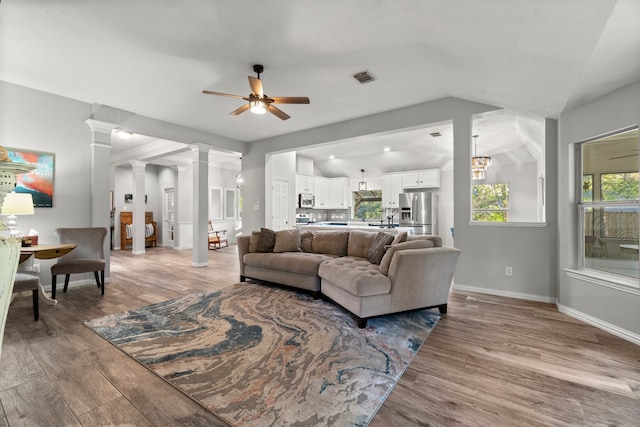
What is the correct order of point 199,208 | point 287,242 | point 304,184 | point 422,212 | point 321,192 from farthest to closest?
point 321,192 < point 304,184 < point 422,212 < point 199,208 < point 287,242

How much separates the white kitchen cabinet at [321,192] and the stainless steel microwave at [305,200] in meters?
0.32

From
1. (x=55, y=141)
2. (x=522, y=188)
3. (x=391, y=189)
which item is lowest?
(x=522, y=188)

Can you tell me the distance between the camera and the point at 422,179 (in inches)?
309

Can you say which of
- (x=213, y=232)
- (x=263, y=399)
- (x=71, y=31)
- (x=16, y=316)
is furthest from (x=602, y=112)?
(x=213, y=232)

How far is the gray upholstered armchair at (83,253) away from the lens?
3.68 meters

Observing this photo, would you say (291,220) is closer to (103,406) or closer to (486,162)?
(486,162)

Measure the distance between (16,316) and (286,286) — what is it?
2.87 meters

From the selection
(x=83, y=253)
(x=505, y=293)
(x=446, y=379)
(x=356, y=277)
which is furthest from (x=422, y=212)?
(x=83, y=253)

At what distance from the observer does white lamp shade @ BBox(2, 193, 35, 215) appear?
3.07 m

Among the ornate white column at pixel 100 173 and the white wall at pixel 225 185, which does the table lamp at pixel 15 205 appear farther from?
the white wall at pixel 225 185

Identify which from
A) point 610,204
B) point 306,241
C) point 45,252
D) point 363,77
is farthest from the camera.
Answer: point 306,241

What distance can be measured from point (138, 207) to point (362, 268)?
7.27 meters

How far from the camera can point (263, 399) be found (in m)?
1.70

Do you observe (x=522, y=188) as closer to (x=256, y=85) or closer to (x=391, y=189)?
(x=391, y=189)
